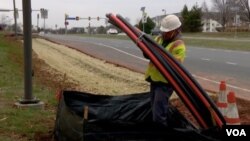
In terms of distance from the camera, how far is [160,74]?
234 inches

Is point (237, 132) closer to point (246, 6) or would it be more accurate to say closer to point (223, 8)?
point (246, 6)

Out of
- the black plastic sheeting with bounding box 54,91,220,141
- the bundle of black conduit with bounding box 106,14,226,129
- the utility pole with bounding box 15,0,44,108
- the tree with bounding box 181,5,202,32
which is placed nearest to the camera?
the black plastic sheeting with bounding box 54,91,220,141

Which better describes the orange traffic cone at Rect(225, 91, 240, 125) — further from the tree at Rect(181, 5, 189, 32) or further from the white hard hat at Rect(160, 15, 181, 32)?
the tree at Rect(181, 5, 189, 32)

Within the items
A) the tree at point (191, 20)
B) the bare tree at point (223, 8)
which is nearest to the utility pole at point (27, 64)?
the tree at point (191, 20)

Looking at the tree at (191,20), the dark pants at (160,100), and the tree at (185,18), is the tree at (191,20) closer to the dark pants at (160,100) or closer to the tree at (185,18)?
the tree at (185,18)

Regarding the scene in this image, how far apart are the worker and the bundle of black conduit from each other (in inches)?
12.6

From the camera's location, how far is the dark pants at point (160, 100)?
597 cm

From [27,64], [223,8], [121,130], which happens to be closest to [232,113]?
[121,130]

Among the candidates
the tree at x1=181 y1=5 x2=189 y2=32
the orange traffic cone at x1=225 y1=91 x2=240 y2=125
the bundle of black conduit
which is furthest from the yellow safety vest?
the tree at x1=181 y1=5 x2=189 y2=32

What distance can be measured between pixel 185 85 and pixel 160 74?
0.51 metres

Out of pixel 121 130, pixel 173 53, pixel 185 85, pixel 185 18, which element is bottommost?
pixel 121 130

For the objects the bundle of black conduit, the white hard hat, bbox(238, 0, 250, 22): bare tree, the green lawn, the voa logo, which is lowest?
the green lawn

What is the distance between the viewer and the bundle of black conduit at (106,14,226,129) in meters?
5.50

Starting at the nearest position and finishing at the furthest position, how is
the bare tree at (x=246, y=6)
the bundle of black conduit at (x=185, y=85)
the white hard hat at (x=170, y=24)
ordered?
the bundle of black conduit at (x=185, y=85) < the white hard hat at (x=170, y=24) < the bare tree at (x=246, y=6)
